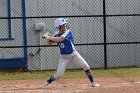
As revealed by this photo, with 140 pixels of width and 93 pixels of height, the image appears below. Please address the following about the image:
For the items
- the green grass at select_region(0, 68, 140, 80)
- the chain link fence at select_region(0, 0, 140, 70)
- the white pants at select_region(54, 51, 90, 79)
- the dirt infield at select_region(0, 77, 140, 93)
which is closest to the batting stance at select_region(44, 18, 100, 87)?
the white pants at select_region(54, 51, 90, 79)

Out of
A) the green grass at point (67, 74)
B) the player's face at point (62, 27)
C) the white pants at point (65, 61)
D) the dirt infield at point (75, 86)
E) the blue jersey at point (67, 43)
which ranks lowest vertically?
the dirt infield at point (75, 86)

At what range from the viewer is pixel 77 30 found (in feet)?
55.9

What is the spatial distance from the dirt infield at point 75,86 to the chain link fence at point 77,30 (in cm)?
304

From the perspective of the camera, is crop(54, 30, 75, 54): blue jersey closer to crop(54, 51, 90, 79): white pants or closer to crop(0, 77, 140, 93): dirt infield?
crop(54, 51, 90, 79): white pants

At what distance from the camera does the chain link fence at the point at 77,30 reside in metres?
16.4

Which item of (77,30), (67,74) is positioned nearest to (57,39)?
(67,74)

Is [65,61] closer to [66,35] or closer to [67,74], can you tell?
[66,35]

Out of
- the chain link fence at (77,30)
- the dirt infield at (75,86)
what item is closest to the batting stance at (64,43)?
the dirt infield at (75,86)

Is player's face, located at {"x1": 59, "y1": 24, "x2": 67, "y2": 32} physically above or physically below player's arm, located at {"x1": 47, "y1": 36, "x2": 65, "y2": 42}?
above

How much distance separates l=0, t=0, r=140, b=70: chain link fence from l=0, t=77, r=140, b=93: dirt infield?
3.04 m

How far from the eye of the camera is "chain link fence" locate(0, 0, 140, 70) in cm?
1642

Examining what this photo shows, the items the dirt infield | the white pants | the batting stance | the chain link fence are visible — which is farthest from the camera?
the chain link fence

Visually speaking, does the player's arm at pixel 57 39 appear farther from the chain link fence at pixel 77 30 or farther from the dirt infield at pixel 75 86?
the chain link fence at pixel 77 30

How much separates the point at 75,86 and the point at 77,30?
539 cm
